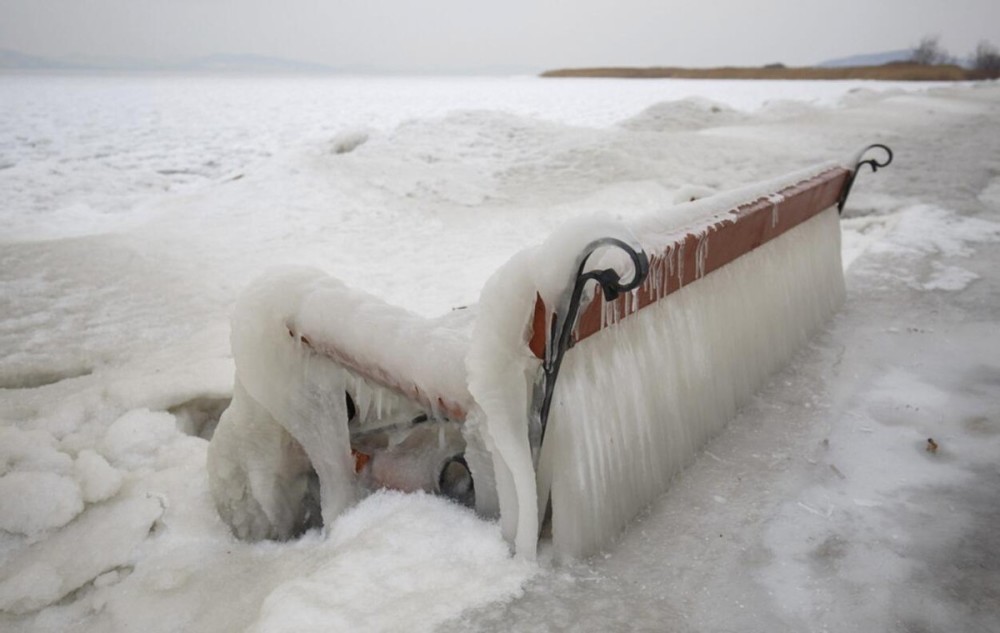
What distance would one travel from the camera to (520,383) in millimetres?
1231

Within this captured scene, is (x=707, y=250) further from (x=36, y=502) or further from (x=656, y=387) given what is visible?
(x=36, y=502)

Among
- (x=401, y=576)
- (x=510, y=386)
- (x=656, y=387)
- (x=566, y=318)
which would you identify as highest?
(x=566, y=318)

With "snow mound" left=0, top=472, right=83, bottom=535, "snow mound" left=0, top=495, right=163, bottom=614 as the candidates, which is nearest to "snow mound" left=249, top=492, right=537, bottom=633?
"snow mound" left=0, top=495, right=163, bottom=614

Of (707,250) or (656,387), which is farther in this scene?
(707,250)

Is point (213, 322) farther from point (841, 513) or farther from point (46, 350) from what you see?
point (841, 513)

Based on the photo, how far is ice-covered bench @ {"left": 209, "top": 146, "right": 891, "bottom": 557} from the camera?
3.95 ft

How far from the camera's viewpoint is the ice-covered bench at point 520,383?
1.21 m

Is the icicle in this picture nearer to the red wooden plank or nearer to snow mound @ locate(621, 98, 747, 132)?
the red wooden plank

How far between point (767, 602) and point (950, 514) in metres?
0.58

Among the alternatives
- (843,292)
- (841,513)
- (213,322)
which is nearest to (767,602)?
(841,513)

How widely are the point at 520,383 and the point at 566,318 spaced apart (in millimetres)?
157

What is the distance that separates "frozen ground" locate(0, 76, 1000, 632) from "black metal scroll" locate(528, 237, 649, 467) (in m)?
0.29

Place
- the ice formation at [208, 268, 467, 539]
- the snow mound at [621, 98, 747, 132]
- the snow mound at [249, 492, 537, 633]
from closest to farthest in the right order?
the snow mound at [249, 492, 537, 633], the ice formation at [208, 268, 467, 539], the snow mound at [621, 98, 747, 132]

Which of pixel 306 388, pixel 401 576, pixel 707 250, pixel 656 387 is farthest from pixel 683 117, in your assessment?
pixel 401 576
